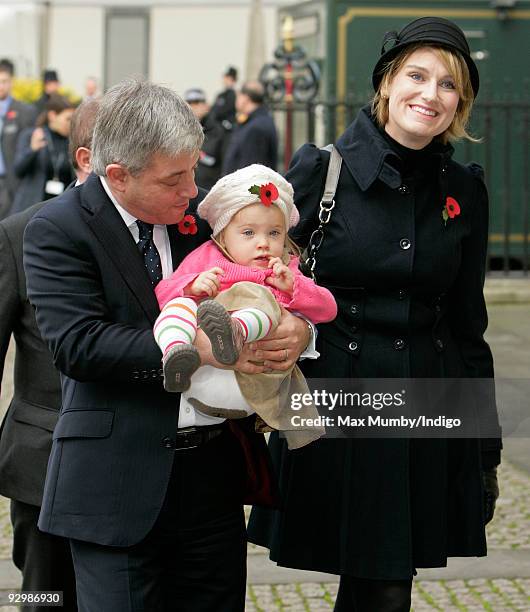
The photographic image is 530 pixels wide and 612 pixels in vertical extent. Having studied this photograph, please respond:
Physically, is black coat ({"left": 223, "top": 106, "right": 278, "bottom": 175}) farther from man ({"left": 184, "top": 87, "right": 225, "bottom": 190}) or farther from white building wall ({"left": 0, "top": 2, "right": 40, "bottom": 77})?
white building wall ({"left": 0, "top": 2, "right": 40, "bottom": 77})

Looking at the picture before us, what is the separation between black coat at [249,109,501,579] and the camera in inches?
146

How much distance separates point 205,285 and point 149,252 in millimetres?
222

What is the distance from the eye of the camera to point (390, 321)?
369 centimetres

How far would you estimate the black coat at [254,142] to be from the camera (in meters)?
13.3

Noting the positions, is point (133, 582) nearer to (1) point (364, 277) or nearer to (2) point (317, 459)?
(2) point (317, 459)

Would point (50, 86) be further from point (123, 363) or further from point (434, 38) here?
Result: point (123, 363)

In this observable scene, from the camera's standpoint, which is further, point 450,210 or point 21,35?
point 21,35

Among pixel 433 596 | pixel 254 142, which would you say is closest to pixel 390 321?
pixel 433 596

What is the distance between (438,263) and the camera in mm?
3742

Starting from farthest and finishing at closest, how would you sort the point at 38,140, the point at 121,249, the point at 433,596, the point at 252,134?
the point at 252,134, the point at 38,140, the point at 433,596, the point at 121,249

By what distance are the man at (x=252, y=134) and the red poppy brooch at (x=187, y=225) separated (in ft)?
32.9

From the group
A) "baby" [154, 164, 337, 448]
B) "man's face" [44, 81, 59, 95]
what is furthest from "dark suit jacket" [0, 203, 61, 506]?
"man's face" [44, 81, 59, 95]

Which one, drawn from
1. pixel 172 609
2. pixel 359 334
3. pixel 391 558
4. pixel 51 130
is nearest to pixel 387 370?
pixel 359 334

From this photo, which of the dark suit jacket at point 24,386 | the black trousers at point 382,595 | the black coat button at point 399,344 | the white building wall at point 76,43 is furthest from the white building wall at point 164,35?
the black trousers at point 382,595
